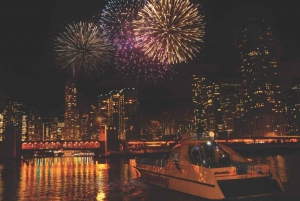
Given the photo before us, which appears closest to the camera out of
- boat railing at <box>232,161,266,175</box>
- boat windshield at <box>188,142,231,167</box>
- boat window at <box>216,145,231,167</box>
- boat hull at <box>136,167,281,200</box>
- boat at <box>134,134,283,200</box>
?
boat hull at <box>136,167,281,200</box>

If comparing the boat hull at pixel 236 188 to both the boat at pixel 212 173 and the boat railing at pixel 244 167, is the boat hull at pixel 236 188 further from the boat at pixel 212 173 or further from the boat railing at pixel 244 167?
the boat railing at pixel 244 167

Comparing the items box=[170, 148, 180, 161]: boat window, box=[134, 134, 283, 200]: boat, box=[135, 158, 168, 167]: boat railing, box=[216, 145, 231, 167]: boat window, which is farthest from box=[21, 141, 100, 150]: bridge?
box=[216, 145, 231, 167]: boat window

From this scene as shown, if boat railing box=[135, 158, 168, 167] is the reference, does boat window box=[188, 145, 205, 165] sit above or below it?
above

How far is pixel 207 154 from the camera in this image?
697 inches

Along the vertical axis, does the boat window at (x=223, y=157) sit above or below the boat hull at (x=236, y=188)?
above

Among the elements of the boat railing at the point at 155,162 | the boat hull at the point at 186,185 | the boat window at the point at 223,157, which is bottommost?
the boat hull at the point at 186,185

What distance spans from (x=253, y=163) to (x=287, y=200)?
2.45m

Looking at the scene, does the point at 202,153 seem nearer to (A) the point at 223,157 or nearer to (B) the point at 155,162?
(A) the point at 223,157

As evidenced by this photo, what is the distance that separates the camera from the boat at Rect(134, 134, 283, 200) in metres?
14.4

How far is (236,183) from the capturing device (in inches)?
567

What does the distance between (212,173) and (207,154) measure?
3330 mm

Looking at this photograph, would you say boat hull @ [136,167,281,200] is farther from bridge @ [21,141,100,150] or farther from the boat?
bridge @ [21,141,100,150]

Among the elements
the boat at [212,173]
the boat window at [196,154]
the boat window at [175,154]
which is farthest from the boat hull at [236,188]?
the boat window at [175,154]

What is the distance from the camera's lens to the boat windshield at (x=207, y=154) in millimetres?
16547
